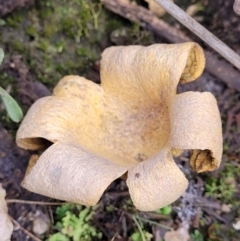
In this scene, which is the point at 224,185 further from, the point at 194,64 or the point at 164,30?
the point at 164,30

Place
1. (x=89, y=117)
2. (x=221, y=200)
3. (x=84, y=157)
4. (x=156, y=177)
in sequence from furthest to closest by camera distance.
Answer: (x=221, y=200)
(x=89, y=117)
(x=84, y=157)
(x=156, y=177)

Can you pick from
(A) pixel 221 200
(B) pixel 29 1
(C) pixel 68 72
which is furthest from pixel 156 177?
(B) pixel 29 1

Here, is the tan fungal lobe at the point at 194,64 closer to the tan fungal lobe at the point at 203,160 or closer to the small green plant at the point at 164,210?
the tan fungal lobe at the point at 203,160

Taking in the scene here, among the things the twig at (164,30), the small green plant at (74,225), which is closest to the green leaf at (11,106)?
the small green plant at (74,225)

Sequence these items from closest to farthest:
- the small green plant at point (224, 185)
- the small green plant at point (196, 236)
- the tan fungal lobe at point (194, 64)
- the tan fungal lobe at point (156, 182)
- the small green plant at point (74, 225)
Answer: the tan fungal lobe at point (156, 182), the tan fungal lobe at point (194, 64), the small green plant at point (74, 225), the small green plant at point (196, 236), the small green plant at point (224, 185)

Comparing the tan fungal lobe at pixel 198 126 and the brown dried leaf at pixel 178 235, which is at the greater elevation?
the tan fungal lobe at pixel 198 126

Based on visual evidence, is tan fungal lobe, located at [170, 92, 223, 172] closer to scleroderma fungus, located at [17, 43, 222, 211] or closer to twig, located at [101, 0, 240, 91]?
scleroderma fungus, located at [17, 43, 222, 211]

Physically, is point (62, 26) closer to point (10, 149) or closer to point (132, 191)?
point (10, 149)
